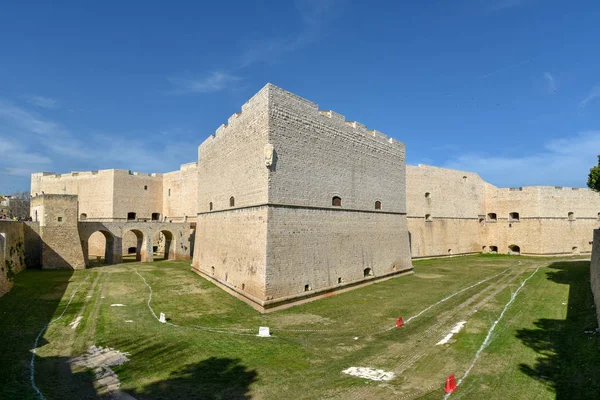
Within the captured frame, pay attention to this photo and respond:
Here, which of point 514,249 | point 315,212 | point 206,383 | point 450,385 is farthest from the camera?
point 514,249

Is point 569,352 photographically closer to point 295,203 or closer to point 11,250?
point 295,203

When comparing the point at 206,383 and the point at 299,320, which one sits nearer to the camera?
the point at 206,383

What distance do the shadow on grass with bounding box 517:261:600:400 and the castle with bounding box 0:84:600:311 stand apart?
8566 millimetres

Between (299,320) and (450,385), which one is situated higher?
(450,385)

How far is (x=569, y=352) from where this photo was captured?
9.07 m

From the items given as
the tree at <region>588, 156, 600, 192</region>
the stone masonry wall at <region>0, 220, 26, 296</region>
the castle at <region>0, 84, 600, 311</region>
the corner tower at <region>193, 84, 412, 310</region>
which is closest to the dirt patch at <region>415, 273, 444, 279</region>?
the castle at <region>0, 84, 600, 311</region>

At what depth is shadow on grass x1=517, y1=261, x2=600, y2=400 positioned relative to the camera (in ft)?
23.9

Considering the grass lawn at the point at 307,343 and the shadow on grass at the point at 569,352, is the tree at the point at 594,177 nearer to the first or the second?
the grass lawn at the point at 307,343

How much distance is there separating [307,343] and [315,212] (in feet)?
23.1

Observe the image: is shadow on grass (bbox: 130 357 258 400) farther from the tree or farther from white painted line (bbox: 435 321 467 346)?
the tree

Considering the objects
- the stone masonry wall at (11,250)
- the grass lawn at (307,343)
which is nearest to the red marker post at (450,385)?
the grass lawn at (307,343)

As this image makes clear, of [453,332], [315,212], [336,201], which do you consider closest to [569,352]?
[453,332]

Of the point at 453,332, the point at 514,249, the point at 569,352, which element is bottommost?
the point at 453,332

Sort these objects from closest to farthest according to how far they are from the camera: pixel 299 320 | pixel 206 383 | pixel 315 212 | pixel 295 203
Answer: pixel 206 383 → pixel 299 320 → pixel 295 203 → pixel 315 212
